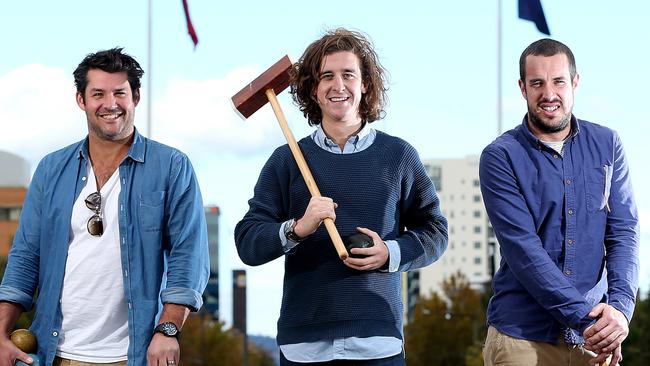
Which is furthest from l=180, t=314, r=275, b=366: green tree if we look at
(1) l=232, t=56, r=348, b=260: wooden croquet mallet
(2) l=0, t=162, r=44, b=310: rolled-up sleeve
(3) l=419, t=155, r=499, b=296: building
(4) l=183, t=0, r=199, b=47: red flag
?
(3) l=419, t=155, r=499, b=296: building

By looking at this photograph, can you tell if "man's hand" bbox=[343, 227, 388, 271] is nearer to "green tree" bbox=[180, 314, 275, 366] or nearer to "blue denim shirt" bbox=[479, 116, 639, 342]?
"blue denim shirt" bbox=[479, 116, 639, 342]

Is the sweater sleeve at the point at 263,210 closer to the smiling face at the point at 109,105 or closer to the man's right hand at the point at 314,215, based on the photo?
the man's right hand at the point at 314,215

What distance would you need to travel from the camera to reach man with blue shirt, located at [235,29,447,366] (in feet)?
15.9

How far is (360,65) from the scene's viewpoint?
5191 mm

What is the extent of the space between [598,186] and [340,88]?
1.10 metres

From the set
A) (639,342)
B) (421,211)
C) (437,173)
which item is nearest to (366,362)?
(421,211)

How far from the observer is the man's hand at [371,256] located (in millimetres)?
4781

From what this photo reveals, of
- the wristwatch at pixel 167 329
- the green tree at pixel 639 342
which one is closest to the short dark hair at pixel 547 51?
the wristwatch at pixel 167 329

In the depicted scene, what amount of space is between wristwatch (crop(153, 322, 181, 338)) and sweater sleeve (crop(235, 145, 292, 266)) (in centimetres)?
39

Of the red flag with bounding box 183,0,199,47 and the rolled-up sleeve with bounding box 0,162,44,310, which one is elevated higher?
the red flag with bounding box 183,0,199,47

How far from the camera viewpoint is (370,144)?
5.07 metres

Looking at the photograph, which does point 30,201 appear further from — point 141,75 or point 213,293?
point 213,293

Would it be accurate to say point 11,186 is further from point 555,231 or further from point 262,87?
point 555,231

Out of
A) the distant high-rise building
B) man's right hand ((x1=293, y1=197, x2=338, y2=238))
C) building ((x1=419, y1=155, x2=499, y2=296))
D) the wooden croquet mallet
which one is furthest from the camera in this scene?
building ((x1=419, y1=155, x2=499, y2=296))
